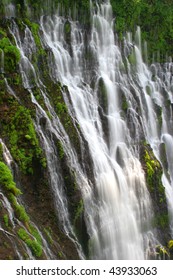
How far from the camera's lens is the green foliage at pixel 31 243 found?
10.4m

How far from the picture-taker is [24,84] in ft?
55.9

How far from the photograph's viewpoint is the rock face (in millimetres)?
11492

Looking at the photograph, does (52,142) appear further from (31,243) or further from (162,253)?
(162,253)

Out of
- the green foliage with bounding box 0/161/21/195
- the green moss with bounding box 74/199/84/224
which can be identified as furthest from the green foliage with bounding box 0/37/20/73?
the green moss with bounding box 74/199/84/224

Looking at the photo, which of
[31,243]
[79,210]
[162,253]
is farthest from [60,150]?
[162,253]

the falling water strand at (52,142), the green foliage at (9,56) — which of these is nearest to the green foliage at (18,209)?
the falling water strand at (52,142)

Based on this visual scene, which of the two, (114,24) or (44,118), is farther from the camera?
(114,24)

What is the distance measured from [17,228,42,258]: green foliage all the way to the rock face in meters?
0.03

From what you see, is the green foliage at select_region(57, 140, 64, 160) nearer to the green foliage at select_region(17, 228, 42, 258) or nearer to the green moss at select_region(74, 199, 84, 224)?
the green moss at select_region(74, 199, 84, 224)

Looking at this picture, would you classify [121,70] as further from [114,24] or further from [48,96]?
[48,96]

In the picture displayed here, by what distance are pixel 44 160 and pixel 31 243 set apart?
418cm

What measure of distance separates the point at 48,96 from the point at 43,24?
8.51m

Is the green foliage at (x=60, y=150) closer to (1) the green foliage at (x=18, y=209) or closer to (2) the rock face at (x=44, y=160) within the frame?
(2) the rock face at (x=44, y=160)
